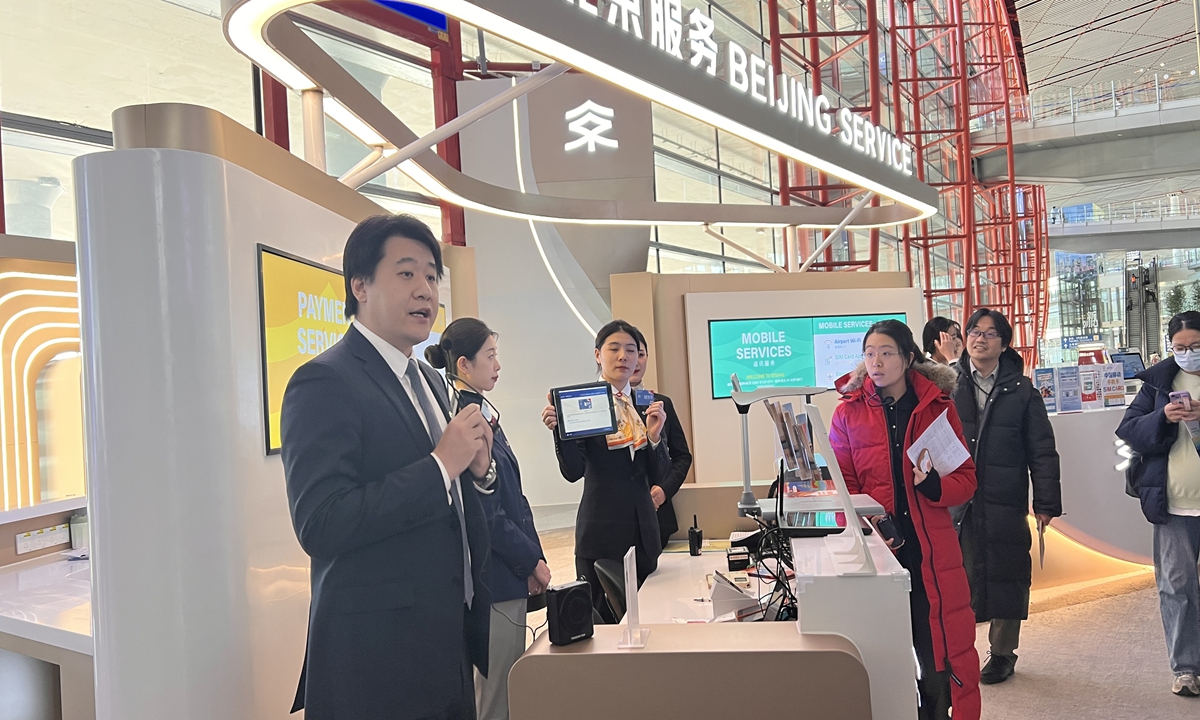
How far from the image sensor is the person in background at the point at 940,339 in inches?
177

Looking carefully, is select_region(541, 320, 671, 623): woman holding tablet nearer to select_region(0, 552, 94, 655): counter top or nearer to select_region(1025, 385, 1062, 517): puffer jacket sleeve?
select_region(0, 552, 94, 655): counter top

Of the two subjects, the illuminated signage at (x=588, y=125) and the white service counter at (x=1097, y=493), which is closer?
the white service counter at (x=1097, y=493)

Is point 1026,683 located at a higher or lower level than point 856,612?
lower

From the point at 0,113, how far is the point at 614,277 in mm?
4449

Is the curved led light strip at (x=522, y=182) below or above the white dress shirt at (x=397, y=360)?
above

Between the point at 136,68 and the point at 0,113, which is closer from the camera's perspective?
the point at 0,113

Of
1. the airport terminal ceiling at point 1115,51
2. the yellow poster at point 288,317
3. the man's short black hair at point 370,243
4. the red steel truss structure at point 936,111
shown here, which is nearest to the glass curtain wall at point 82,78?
the yellow poster at point 288,317

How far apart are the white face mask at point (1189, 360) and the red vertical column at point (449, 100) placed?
21.0 feet

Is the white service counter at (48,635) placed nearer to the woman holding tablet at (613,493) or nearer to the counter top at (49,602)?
the counter top at (49,602)

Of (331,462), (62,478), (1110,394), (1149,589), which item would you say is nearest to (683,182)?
(1110,394)

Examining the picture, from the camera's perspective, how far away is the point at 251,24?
7.07 feet

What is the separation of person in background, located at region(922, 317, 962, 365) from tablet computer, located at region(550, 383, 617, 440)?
2.13m

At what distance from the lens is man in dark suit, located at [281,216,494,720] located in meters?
1.34

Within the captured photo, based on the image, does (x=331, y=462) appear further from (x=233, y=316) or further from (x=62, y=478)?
(x=62, y=478)
